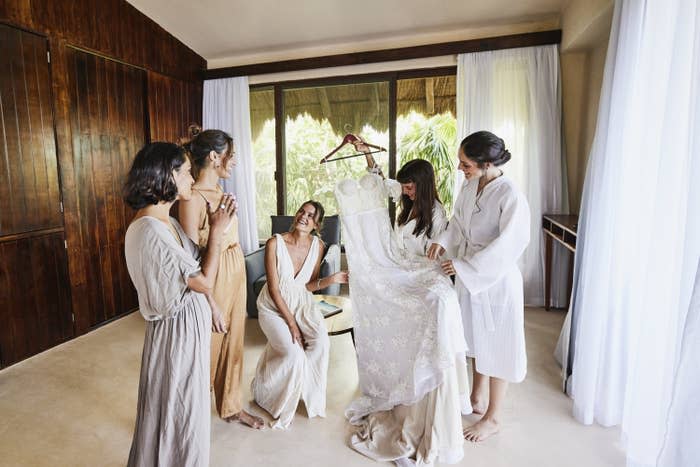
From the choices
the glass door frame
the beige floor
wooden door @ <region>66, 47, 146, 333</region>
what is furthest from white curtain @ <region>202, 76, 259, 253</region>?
the beige floor

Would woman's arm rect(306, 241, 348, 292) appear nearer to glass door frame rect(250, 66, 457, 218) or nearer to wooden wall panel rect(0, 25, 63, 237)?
glass door frame rect(250, 66, 457, 218)

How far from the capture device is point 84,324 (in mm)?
3502

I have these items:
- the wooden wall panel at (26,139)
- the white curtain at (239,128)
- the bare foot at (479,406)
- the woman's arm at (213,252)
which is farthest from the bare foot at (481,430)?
the white curtain at (239,128)

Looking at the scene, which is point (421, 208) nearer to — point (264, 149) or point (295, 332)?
point (295, 332)

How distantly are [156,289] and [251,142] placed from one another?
3.79 metres

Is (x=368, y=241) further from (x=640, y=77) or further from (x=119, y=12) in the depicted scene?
(x=119, y=12)

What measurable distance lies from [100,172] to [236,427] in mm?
2651

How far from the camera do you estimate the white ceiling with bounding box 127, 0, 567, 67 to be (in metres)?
3.67

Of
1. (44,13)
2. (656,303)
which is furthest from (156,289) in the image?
(44,13)

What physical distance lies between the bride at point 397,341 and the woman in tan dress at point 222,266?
60 centimetres

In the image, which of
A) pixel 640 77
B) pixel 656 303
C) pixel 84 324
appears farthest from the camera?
pixel 84 324

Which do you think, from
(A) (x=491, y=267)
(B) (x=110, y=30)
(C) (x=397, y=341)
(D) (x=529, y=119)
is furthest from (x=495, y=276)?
(B) (x=110, y=30)

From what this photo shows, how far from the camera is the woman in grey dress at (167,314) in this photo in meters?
1.34

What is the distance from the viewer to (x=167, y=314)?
142 centimetres
